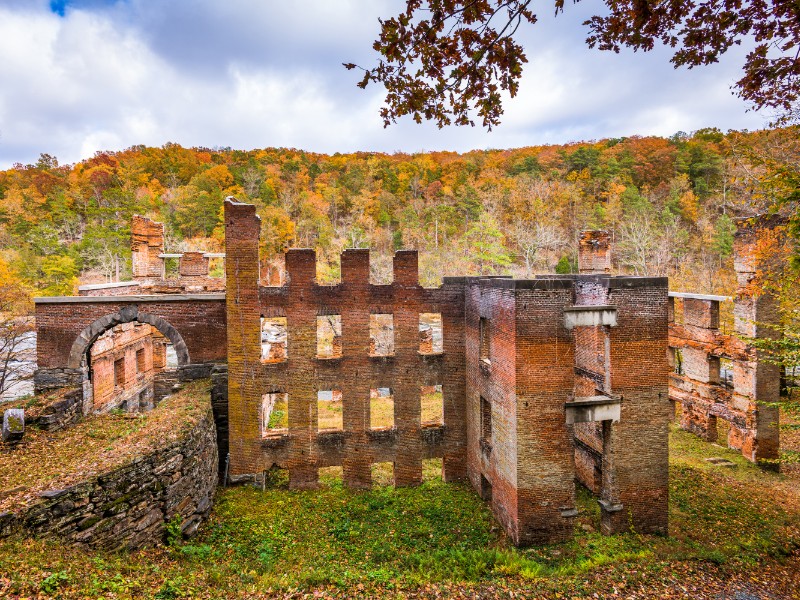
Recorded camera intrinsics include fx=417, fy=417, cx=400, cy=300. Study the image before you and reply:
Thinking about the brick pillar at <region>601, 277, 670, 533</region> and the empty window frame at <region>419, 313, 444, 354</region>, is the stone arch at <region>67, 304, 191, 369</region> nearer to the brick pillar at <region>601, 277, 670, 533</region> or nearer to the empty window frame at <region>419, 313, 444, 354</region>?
the empty window frame at <region>419, 313, 444, 354</region>

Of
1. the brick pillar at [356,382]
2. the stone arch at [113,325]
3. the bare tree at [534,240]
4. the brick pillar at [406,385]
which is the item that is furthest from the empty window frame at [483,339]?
the bare tree at [534,240]

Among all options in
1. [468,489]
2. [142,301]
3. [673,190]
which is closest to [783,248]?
[468,489]

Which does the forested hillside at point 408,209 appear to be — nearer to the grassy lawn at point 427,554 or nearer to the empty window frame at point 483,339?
the empty window frame at point 483,339

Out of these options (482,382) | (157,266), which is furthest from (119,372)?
(482,382)

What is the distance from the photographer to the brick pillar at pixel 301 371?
1408 centimetres

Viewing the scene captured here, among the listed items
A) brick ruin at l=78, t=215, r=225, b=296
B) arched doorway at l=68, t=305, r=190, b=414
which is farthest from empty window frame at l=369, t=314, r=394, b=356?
arched doorway at l=68, t=305, r=190, b=414

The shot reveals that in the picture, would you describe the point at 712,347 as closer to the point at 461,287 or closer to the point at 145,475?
the point at 461,287

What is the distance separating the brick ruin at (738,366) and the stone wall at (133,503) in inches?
698

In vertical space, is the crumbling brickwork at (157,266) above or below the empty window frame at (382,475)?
above

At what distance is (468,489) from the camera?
1447cm

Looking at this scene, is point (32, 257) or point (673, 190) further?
point (673, 190)

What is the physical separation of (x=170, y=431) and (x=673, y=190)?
5448cm

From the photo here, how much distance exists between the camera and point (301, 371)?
1415cm

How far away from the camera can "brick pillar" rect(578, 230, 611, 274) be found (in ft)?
72.1
